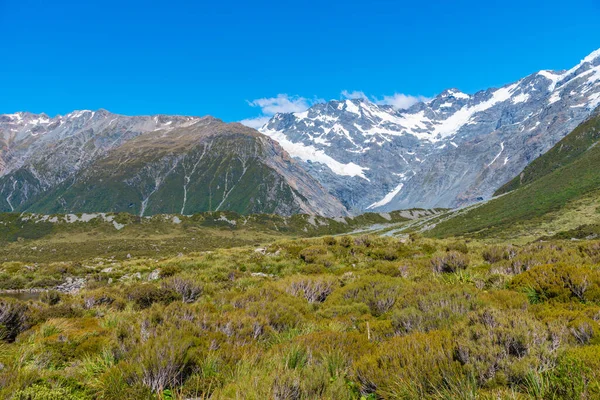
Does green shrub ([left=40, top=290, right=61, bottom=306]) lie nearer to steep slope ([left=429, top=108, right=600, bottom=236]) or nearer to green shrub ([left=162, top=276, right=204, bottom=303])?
green shrub ([left=162, top=276, right=204, bottom=303])

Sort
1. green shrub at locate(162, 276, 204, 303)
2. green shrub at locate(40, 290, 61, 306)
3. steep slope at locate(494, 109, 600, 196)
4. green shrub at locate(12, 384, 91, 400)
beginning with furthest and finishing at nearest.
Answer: steep slope at locate(494, 109, 600, 196), green shrub at locate(40, 290, 61, 306), green shrub at locate(162, 276, 204, 303), green shrub at locate(12, 384, 91, 400)

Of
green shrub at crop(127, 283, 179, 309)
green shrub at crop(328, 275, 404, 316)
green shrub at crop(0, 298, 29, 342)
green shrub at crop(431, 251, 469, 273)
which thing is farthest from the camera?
green shrub at crop(431, 251, 469, 273)

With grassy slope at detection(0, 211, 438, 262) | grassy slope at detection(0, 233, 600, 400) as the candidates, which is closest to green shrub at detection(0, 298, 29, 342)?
grassy slope at detection(0, 233, 600, 400)

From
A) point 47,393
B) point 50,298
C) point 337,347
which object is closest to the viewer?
point 47,393

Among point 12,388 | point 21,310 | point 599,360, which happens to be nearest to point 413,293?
point 599,360

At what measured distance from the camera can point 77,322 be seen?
1238 cm

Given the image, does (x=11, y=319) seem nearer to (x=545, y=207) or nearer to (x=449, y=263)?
(x=449, y=263)

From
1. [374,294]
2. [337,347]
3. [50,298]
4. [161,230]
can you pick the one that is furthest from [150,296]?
[161,230]


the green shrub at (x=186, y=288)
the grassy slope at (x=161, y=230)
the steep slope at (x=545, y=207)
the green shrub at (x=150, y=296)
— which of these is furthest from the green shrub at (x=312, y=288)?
the grassy slope at (x=161, y=230)

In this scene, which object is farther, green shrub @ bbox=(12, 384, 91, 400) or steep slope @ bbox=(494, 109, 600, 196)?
steep slope @ bbox=(494, 109, 600, 196)

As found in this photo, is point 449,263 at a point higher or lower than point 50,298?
higher

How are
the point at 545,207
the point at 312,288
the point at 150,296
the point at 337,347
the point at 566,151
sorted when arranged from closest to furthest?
the point at 337,347
the point at 312,288
the point at 150,296
the point at 545,207
the point at 566,151

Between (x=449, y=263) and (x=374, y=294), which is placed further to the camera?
(x=449, y=263)

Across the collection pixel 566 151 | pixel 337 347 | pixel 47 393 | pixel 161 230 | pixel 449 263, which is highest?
pixel 566 151
